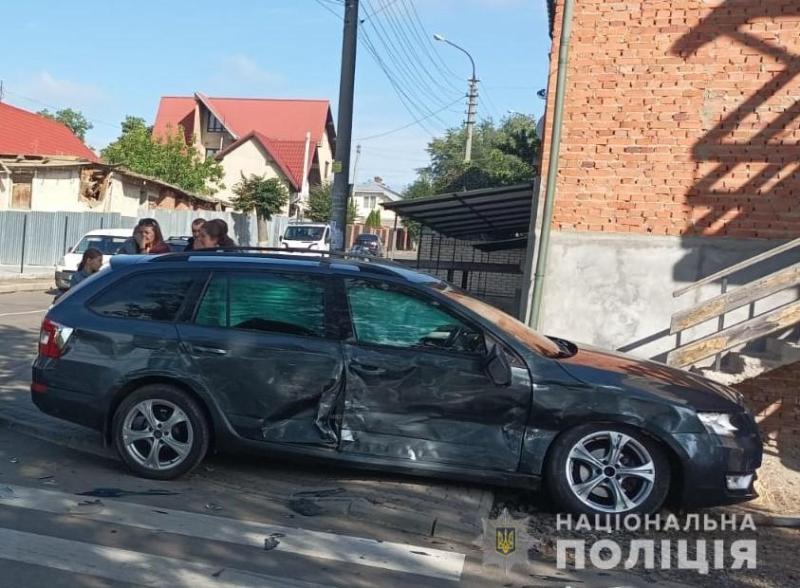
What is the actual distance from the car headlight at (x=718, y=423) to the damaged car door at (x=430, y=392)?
1116 millimetres

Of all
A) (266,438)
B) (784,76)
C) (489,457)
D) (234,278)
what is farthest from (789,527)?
(784,76)

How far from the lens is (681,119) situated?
8.20 meters

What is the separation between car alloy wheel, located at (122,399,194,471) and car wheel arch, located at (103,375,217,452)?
12 cm

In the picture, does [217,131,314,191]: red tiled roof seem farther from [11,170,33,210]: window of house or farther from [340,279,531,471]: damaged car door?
[340,279,531,471]: damaged car door

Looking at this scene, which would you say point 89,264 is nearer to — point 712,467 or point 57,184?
point 712,467

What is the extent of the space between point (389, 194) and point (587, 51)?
87640 millimetres

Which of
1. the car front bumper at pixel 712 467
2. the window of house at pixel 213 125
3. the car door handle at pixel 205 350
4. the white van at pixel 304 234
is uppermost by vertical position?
the window of house at pixel 213 125

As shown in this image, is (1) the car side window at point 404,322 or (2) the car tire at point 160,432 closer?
(1) the car side window at point 404,322

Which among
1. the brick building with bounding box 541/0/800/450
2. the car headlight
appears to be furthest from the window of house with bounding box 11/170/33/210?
the car headlight

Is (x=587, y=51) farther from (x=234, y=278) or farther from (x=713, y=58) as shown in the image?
(x=234, y=278)

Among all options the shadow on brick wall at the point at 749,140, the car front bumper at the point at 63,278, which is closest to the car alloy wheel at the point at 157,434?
the shadow on brick wall at the point at 749,140

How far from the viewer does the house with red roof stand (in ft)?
154

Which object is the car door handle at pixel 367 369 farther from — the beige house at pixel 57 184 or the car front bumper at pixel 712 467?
the beige house at pixel 57 184

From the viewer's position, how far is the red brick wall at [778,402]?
25.1 ft
